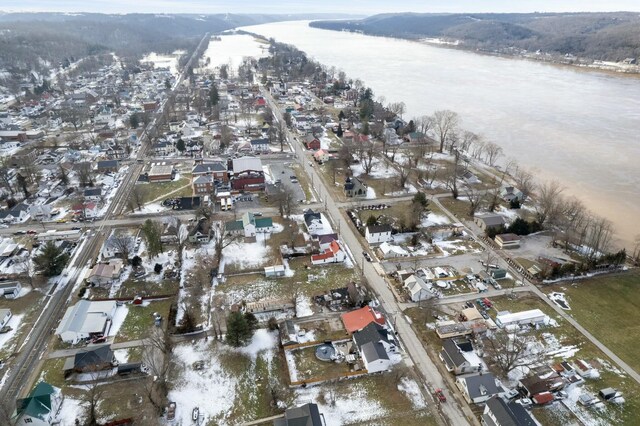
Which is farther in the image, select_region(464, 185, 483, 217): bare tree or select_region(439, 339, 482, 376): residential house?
select_region(464, 185, 483, 217): bare tree

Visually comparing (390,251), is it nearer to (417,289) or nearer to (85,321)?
(417,289)

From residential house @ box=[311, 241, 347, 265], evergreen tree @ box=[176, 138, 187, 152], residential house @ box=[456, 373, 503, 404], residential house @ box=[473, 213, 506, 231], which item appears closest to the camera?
residential house @ box=[456, 373, 503, 404]

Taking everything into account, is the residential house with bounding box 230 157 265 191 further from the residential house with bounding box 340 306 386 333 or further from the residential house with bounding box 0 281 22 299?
the residential house with bounding box 340 306 386 333

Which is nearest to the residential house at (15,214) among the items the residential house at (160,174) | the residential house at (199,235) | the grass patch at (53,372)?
the residential house at (160,174)

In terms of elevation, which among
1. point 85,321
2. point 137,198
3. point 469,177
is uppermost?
point 469,177

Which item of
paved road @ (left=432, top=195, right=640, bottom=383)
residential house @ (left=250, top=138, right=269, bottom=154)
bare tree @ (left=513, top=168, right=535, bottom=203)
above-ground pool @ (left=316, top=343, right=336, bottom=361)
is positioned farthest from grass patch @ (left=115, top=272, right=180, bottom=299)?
bare tree @ (left=513, top=168, right=535, bottom=203)

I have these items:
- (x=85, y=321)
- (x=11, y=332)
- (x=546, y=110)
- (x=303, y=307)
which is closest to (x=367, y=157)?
(x=303, y=307)

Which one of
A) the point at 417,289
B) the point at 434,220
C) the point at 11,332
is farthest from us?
the point at 434,220

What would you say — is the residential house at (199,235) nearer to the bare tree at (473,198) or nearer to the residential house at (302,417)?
the residential house at (302,417)
